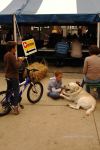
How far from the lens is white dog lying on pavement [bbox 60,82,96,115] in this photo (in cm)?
824

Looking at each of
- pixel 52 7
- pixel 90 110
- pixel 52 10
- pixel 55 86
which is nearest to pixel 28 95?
pixel 55 86

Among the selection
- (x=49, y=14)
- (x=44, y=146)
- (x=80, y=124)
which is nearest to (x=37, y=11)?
(x=49, y=14)

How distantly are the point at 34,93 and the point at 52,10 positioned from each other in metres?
4.92

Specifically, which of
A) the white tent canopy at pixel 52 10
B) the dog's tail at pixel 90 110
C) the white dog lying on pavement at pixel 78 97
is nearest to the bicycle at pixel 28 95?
the white dog lying on pavement at pixel 78 97

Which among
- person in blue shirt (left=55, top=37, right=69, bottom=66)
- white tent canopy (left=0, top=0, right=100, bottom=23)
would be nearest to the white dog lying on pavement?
white tent canopy (left=0, top=0, right=100, bottom=23)

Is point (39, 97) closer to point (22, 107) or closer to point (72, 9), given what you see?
point (22, 107)

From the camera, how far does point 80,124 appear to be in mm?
Result: 7312

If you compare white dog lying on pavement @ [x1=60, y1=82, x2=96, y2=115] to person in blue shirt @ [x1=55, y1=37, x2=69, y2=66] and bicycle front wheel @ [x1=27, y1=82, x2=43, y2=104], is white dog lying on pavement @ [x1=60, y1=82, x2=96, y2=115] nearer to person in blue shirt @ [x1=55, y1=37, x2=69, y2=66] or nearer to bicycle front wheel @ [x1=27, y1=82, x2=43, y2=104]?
bicycle front wheel @ [x1=27, y1=82, x2=43, y2=104]

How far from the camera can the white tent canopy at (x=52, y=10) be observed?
12406 mm

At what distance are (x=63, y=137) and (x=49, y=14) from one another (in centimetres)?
679

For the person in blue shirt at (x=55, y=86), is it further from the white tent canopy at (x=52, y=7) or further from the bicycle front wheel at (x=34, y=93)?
the white tent canopy at (x=52, y=7)

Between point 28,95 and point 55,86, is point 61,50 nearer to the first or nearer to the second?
point 55,86

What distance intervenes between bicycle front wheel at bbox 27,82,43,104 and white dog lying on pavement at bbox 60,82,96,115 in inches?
24.2

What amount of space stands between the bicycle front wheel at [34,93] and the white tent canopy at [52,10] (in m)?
4.21
